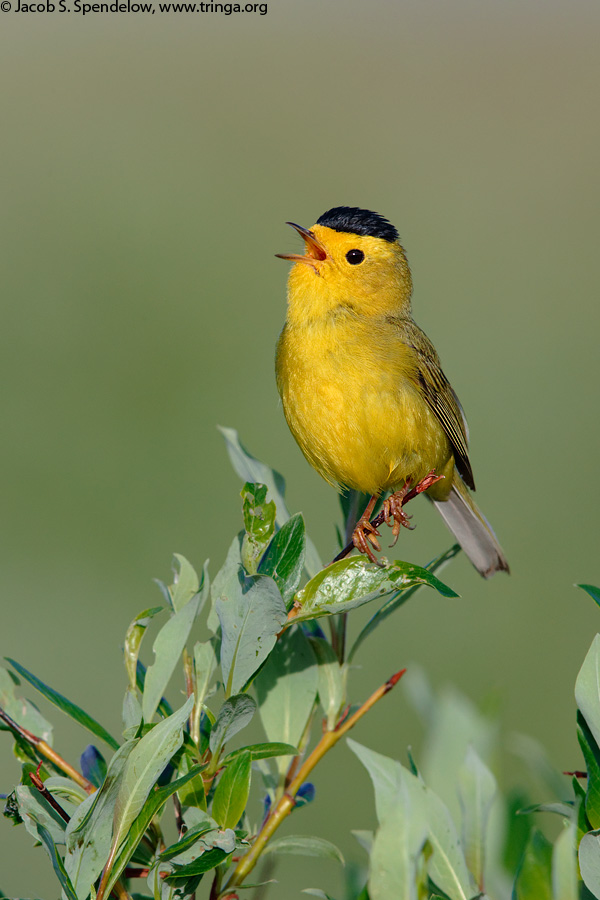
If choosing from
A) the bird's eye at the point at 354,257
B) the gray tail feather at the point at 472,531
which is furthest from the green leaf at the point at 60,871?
the gray tail feather at the point at 472,531

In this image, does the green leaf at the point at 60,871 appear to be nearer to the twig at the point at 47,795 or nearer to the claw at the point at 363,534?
the twig at the point at 47,795

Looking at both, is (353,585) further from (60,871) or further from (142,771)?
(60,871)

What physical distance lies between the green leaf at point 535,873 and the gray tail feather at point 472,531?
7.77 ft

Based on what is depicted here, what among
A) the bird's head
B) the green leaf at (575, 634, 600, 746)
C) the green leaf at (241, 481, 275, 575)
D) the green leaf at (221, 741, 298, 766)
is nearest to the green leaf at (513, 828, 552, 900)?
the green leaf at (575, 634, 600, 746)

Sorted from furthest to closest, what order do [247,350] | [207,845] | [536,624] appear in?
[247,350] → [536,624] → [207,845]

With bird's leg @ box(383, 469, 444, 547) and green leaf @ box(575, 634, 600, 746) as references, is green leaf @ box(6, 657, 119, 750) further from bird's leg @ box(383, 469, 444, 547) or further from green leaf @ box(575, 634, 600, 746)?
bird's leg @ box(383, 469, 444, 547)

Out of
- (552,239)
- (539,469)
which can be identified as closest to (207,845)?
(539,469)

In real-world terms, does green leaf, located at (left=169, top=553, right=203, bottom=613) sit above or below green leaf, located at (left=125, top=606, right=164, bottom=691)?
above

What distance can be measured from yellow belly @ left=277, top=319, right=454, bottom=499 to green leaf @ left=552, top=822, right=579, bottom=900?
1591 millimetres

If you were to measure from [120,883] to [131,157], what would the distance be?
12633mm

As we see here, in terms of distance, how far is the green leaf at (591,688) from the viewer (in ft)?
4.42

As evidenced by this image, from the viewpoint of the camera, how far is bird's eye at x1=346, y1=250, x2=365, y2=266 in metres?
3.49

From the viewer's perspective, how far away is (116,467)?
815 cm

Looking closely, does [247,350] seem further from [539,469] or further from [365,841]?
[365,841]
